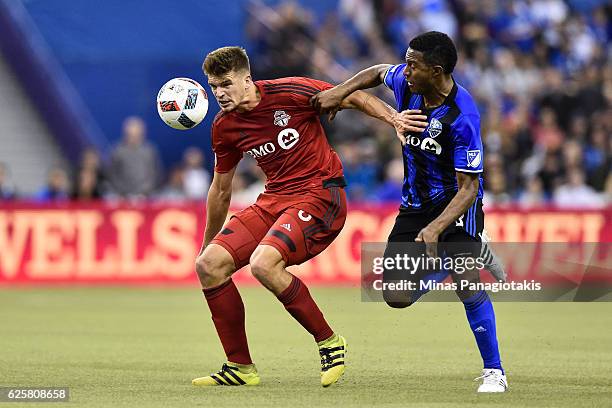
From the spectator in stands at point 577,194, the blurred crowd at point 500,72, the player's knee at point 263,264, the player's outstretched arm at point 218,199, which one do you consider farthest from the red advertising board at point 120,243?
the player's knee at point 263,264

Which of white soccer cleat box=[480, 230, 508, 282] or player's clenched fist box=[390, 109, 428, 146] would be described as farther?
white soccer cleat box=[480, 230, 508, 282]

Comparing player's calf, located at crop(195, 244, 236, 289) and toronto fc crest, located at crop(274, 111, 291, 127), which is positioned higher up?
toronto fc crest, located at crop(274, 111, 291, 127)

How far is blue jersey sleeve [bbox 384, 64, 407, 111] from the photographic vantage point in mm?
8641

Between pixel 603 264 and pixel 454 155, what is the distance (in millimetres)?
8882

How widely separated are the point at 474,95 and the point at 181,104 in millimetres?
12461

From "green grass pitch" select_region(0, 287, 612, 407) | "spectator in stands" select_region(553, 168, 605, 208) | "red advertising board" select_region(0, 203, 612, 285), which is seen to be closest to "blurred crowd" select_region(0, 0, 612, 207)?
"spectator in stands" select_region(553, 168, 605, 208)

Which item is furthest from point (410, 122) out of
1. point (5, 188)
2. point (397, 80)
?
point (5, 188)

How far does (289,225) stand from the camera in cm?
856

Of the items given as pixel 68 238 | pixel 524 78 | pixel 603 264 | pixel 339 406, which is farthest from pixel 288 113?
pixel 524 78

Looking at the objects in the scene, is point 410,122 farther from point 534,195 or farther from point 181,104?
point 534,195

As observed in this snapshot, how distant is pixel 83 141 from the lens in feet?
73.8

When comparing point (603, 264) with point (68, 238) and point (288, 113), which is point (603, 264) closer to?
point (68, 238)

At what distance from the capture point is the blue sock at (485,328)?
27.5 feet

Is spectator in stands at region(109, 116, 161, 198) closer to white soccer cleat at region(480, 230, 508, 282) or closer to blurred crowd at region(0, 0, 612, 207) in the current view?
blurred crowd at region(0, 0, 612, 207)
